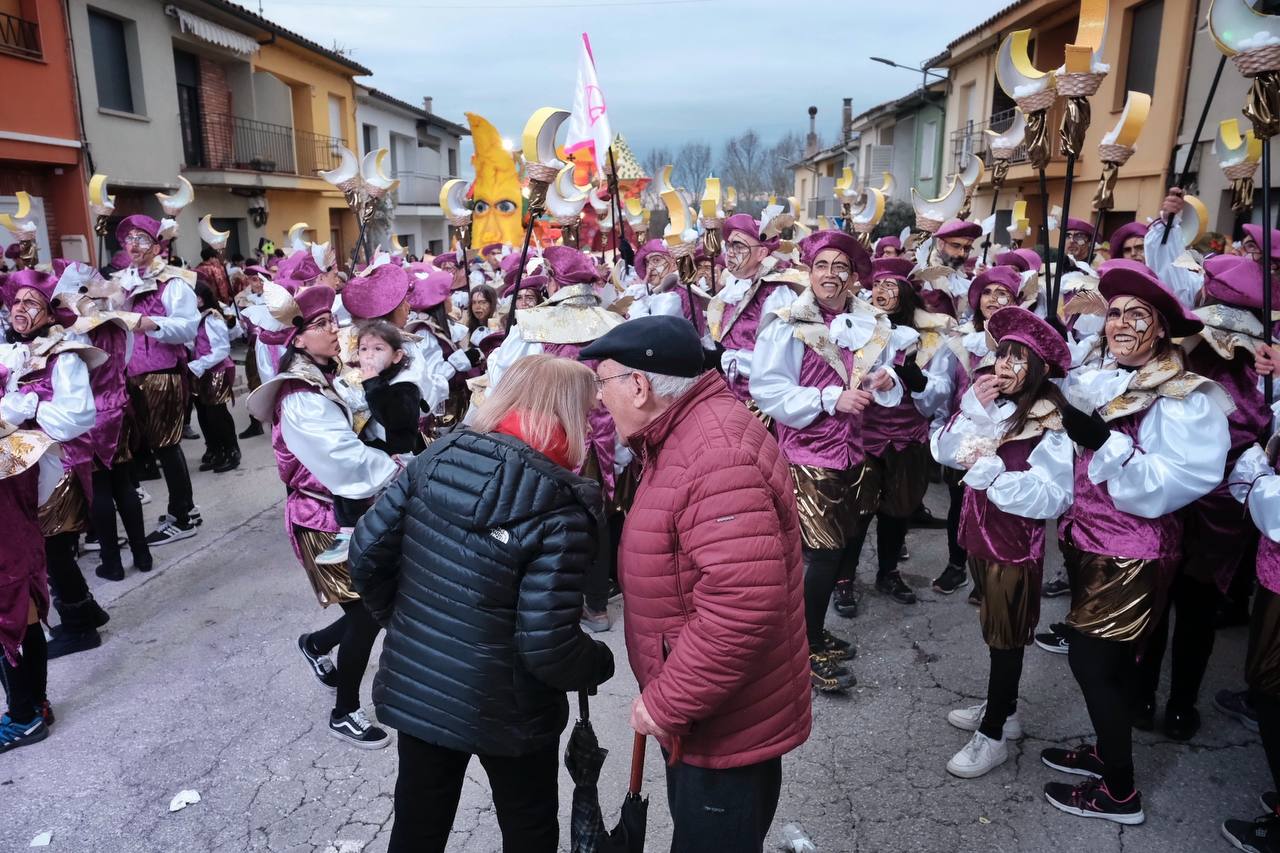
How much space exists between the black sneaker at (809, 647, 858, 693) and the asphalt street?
6cm

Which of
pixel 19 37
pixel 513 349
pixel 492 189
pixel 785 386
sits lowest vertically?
pixel 785 386

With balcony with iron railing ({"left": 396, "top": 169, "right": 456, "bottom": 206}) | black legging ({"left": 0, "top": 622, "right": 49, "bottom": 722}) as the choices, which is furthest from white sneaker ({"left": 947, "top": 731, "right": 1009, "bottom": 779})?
balcony with iron railing ({"left": 396, "top": 169, "right": 456, "bottom": 206})

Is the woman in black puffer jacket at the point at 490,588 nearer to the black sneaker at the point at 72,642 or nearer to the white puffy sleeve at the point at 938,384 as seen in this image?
the black sneaker at the point at 72,642

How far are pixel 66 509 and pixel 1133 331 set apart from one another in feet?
16.4

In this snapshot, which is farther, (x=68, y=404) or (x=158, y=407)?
(x=158, y=407)

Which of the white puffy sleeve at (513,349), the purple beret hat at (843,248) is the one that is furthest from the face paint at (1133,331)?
the white puffy sleeve at (513,349)

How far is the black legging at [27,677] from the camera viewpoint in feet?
11.8

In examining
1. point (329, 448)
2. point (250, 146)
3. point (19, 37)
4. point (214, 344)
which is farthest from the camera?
point (250, 146)

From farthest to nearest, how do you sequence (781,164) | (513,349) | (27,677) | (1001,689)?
A: (781,164)
(513,349)
(27,677)
(1001,689)

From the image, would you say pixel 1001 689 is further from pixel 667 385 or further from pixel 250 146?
pixel 250 146

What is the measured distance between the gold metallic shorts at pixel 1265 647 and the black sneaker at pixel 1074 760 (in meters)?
0.68

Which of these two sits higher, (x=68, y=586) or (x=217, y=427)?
(x=217, y=427)

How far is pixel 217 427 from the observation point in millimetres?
7914

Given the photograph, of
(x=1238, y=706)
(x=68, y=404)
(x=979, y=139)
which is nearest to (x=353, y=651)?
(x=68, y=404)
